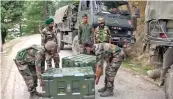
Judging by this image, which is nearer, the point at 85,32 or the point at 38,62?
the point at 38,62

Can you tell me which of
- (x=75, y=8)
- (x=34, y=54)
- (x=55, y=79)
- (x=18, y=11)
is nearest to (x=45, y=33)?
(x=34, y=54)

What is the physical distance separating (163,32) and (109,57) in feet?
4.46

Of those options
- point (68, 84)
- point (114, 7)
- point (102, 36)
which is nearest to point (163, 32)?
point (102, 36)

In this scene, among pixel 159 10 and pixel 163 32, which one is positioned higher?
pixel 159 10

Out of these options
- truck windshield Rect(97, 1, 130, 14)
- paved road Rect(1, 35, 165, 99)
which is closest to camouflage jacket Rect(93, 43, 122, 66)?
paved road Rect(1, 35, 165, 99)

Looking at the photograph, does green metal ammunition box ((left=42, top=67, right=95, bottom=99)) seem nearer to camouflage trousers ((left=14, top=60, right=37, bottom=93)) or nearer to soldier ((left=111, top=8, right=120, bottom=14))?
Answer: camouflage trousers ((left=14, top=60, right=37, bottom=93))

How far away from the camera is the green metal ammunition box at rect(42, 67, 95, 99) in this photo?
5938 mm

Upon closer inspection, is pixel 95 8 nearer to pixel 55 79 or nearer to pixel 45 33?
pixel 45 33

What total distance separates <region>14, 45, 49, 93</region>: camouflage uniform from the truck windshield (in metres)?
5.68

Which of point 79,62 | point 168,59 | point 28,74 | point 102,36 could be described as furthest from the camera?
point 102,36

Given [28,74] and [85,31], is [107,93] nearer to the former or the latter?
[28,74]

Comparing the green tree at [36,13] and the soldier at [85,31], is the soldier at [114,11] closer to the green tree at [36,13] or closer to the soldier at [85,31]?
the soldier at [85,31]

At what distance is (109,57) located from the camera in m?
7.16

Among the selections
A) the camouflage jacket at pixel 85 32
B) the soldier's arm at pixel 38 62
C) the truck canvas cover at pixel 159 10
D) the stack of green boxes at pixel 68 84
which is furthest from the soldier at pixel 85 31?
the stack of green boxes at pixel 68 84
